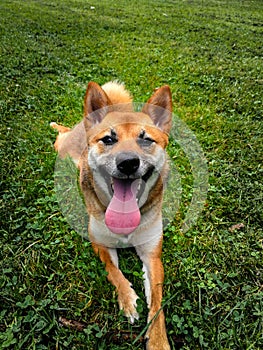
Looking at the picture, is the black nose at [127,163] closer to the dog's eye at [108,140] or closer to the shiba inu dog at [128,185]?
the shiba inu dog at [128,185]

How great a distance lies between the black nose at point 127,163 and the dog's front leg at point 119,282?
856mm

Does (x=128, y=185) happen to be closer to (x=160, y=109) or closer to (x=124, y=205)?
(x=124, y=205)

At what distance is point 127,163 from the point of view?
217cm

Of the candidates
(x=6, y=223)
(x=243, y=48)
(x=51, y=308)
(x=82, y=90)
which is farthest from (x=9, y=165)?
(x=243, y=48)

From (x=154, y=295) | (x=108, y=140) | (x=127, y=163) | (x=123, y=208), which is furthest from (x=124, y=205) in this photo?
(x=154, y=295)

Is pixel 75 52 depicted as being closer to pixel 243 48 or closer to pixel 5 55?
pixel 5 55

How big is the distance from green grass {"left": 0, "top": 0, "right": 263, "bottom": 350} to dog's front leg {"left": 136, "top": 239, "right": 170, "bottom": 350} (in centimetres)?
7

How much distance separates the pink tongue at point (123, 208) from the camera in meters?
2.40

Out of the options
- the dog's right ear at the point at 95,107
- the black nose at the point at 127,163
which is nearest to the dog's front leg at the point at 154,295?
the black nose at the point at 127,163

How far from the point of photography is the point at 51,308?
2285 mm

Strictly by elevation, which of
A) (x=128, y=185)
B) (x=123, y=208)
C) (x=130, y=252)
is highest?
(x=128, y=185)

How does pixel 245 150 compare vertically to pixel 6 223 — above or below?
above

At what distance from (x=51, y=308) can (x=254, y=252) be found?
185 centimetres

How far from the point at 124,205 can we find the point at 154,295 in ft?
2.41
